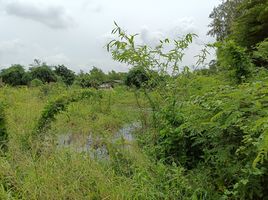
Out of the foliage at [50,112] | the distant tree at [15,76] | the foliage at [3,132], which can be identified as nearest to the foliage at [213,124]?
the foliage at [50,112]

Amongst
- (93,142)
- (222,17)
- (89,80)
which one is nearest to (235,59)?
(93,142)

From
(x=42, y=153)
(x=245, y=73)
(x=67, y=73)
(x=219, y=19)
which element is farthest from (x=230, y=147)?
(x=67, y=73)

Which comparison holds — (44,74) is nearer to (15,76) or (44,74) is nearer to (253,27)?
(15,76)

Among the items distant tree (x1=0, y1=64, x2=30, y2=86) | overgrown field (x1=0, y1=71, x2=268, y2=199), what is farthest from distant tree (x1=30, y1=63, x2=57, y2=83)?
overgrown field (x1=0, y1=71, x2=268, y2=199)

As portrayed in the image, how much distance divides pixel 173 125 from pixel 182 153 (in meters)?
0.32

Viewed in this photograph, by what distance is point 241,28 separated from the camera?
32.1 feet

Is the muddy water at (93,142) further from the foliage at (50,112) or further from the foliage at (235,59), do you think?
the foliage at (235,59)

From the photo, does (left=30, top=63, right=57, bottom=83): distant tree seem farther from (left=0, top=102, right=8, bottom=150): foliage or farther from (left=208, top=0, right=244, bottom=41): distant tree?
(left=0, top=102, right=8, bottom=150): foliage

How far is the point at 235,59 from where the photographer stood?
146 inches

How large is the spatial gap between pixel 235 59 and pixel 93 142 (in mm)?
2105

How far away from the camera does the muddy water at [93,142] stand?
3.76 m

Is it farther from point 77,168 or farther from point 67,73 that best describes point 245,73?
point 67,73

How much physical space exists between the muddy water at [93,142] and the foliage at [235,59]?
154 centimetres

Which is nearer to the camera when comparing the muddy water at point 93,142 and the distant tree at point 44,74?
the muddy water at point 93,142
